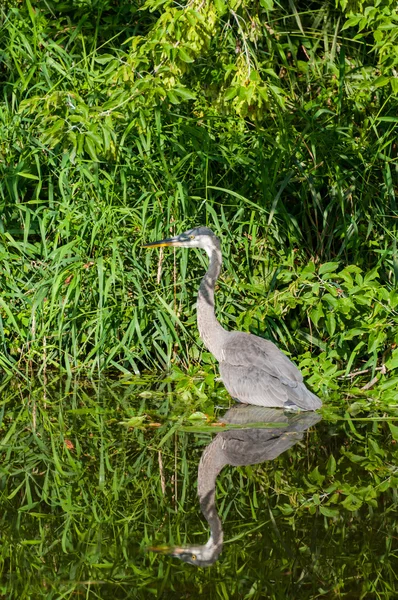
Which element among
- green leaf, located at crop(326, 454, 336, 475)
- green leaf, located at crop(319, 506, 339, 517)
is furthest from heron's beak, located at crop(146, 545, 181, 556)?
green leaf, located at crop(326, 454, 336, 475)

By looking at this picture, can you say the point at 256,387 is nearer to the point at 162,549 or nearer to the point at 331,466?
the point at 331,466

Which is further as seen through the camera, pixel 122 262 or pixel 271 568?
pixel 122 262

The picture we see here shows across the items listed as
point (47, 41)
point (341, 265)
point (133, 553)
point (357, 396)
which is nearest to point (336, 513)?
point (133, 553)

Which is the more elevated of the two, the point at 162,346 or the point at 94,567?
the point at 94,567

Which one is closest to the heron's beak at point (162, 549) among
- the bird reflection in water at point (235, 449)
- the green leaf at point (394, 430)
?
the bird reflection in water at point (235, 449)

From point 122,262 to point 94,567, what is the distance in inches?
139

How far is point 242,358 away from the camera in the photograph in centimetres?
677

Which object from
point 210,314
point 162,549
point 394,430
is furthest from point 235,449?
point 162,549

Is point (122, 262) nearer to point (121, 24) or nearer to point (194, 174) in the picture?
point (194, 174)

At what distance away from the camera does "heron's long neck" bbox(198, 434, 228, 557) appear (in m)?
4.44

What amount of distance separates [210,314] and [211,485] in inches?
77.7

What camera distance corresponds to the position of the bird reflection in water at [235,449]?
4309mm

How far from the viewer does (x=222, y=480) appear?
209 inches

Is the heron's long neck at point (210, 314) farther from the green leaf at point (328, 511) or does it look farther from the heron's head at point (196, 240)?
the green leaf at point (328, 511)
